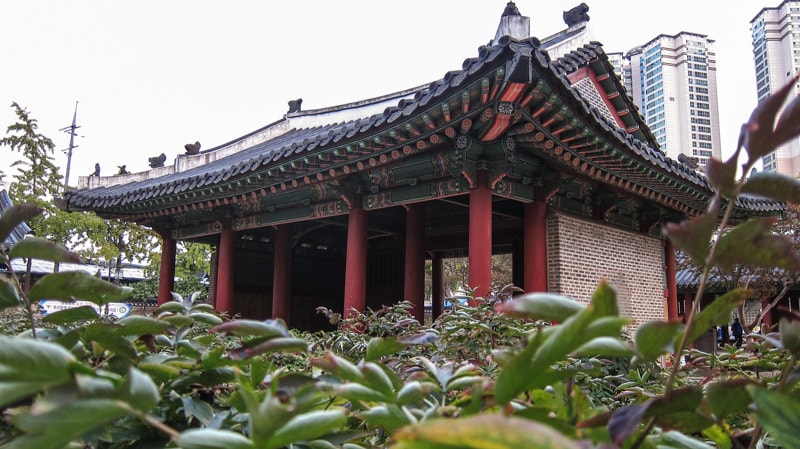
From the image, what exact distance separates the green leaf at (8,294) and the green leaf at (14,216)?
0.26ft

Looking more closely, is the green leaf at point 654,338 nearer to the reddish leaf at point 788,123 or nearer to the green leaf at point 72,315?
the reddish leaf at point 788,123

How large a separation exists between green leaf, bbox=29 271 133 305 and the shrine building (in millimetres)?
4494

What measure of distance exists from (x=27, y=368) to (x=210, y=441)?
0.23m

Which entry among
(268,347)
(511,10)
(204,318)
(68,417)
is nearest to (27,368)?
(68,417)

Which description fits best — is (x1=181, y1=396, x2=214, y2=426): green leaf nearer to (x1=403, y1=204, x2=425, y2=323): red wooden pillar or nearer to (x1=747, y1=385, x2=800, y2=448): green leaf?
(x1=747, y1=385, x2=800, y2=448): green leaf

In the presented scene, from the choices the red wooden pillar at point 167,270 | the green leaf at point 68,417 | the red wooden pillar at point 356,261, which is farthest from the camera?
the red wooden pillar at point 167,270

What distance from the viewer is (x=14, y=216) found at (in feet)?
3.66

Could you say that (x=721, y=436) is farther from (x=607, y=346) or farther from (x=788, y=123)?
(x=788, y=123)

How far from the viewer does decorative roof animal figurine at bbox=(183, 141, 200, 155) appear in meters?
15.4

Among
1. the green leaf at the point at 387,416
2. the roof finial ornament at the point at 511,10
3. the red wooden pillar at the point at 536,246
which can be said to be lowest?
the green leaf at the point at 387,416

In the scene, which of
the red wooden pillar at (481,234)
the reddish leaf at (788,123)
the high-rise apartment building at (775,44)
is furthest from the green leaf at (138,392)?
the high-rise apartment building at (775,44)

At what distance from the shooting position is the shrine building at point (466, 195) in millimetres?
5984

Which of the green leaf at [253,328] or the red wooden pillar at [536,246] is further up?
the red wooden pillar at [536,246]

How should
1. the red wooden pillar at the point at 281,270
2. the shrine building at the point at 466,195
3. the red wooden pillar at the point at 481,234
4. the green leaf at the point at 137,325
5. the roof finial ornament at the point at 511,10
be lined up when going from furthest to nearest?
the red wooden pillar at the point at 281,270 → the red wooden pillar at the point at 481,234 → the shrine building at the point at 466,195 → the roof finial ornament at the point at 511,10 → the green leaf at the point at 137,325
